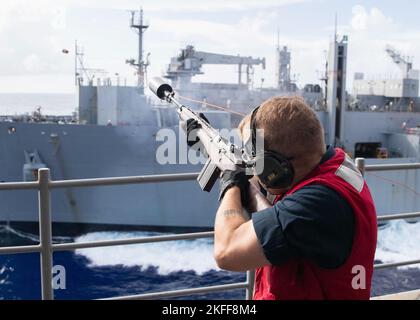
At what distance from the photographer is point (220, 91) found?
24.0 m

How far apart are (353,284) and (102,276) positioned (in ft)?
51.2

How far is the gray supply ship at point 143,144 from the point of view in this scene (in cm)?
1914

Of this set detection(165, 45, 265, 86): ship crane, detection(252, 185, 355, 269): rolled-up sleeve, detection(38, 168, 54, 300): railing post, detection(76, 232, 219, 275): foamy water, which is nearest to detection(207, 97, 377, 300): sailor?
detection(252, 185, 355, 269): rolled-up sleeve

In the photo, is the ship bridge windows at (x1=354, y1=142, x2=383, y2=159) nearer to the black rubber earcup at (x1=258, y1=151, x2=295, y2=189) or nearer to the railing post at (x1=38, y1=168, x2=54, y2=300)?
the railing post at (x1=38, y1=168, x2=54, y2=300)

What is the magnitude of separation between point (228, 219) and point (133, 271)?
52.1 ft

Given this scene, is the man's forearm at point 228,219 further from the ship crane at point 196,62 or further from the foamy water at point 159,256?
the ship crane at point 196,62

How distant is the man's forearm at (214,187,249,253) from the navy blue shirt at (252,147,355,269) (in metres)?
0.07

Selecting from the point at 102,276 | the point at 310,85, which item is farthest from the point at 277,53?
the point at 102,276

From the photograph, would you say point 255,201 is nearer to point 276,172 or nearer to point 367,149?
Result: point 276,172

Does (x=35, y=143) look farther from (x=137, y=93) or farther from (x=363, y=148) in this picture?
(x=363, y=148)

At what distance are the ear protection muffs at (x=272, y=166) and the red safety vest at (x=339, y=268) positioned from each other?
0.13ft

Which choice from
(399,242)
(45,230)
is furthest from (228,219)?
(399,242)

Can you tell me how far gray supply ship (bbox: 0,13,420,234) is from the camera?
19.1 meters
